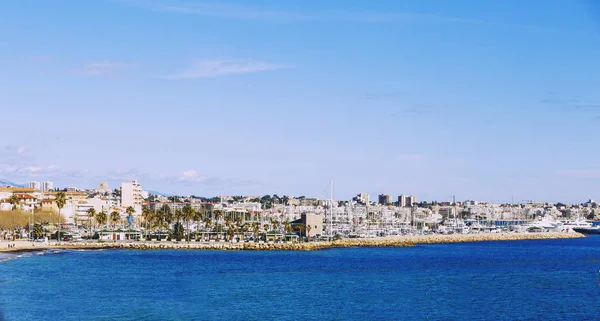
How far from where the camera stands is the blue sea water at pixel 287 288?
42875 mm

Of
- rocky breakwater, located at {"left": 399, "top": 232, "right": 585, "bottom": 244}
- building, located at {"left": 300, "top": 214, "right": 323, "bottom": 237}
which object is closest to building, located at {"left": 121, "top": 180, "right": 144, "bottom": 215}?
building, located at {"left": 300, "top": 214, "right": 323, "bottom": 237}

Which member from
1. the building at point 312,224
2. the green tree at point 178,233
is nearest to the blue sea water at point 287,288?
the green tree at point 178,233

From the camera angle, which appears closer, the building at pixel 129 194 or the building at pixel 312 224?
the building at pixel 312 224

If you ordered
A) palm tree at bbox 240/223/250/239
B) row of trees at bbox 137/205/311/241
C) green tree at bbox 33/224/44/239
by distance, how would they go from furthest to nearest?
palm tree at bbox 240/223/250/239, row of trees at bbox 137/205/311/241, green tree at bbox 33/224/44/239

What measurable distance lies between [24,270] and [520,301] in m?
37.7

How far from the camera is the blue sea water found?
141ft

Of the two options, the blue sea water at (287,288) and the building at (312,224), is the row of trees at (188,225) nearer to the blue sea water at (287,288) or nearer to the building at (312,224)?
the building at (312,224)

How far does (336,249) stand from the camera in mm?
107562

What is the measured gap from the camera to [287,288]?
178 ft

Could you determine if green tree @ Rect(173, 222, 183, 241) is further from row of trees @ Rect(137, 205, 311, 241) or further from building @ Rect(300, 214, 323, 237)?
building @ Rect(300, 214, 323, 237)

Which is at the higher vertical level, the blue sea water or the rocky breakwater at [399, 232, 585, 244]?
the blue sea water

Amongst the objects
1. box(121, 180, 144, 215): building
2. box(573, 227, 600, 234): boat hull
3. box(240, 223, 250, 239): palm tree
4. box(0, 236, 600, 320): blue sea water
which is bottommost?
box(573, 227, 600, 234): boat hull

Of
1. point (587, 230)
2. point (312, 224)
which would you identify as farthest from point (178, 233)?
point (587, 230)

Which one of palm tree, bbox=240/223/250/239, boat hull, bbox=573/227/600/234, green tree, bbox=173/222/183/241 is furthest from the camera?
boat hull, bbox=573/227/600/234
